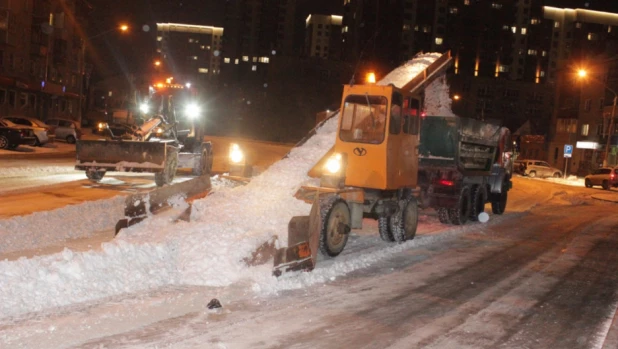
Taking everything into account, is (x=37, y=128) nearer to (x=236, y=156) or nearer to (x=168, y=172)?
(x=168, y=172)

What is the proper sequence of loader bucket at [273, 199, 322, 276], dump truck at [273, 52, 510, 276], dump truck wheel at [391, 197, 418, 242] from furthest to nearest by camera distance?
dump truck wheel at [391, 197, 418, 242], dump truck at [273, 52, 510, 276], loader bucket at [273, 199, 322, 276]

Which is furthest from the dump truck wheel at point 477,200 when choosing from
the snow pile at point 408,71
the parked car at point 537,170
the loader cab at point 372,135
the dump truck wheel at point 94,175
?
the parked car at point 537,170

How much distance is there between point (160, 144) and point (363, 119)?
8377mm

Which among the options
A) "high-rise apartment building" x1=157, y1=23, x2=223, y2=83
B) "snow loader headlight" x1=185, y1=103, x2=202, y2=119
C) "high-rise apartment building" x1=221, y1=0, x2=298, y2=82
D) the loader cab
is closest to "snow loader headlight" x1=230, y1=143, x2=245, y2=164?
the loader cab

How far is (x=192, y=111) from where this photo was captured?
67.1 feet

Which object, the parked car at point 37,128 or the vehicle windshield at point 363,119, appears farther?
the parked car at point 37,128

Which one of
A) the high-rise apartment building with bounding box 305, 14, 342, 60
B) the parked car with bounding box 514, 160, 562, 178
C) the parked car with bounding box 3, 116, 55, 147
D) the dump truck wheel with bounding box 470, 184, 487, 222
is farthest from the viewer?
the high-rise apartment building with bounding box 305, 14, 342, 60

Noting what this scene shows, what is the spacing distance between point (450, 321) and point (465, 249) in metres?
5.34

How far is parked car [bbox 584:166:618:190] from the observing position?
3978cm

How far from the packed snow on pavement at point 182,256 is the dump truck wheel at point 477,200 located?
6.51m

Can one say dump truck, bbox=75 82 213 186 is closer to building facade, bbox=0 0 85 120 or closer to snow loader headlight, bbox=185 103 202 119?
snow loader headlight, bbox=185 103 202 119

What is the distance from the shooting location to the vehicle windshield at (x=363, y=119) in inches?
418

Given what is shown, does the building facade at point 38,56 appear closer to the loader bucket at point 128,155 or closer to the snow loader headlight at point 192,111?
the snow loader headlight at point 192,111

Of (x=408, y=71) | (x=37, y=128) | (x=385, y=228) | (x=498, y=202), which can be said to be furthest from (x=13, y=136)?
(x=385, y=228)
